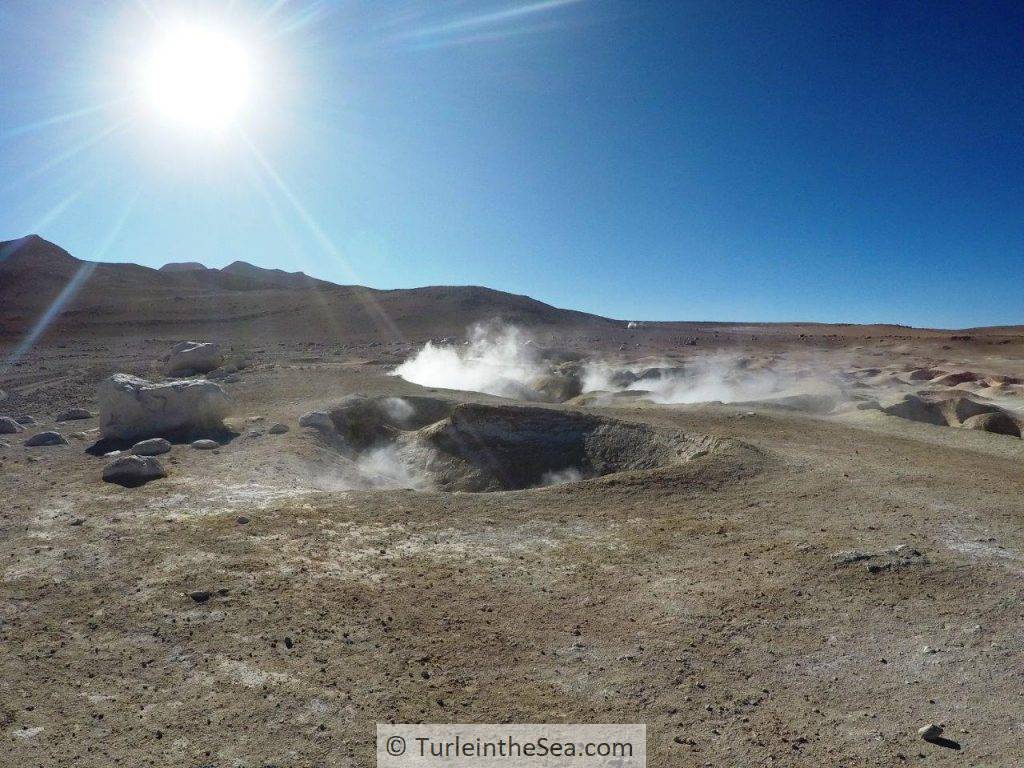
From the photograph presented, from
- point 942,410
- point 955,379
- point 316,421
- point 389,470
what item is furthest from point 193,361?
point 955,379

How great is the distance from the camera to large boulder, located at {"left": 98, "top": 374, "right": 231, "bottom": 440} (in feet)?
31.9

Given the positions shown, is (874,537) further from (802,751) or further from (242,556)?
(242,556)

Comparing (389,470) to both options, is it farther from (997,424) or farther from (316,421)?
(997,424)

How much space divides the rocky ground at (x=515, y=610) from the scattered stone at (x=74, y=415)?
2834 millimetres

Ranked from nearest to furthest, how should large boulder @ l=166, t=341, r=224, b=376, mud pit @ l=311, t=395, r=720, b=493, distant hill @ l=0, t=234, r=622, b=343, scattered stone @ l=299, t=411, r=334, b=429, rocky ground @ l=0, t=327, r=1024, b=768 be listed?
rocky ground @ l=0, t=327, r=1024, b=768 < mud pit @ l=311, t=395, r=720, b=493 < scattered stone @ l=299, t=411, r=334, b=429 < large boulder @ l=166, t=341, r=224, b=376 < distant hill @ l=0, t=234, r=622, b=343

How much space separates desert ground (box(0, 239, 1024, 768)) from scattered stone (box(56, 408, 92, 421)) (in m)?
0.71

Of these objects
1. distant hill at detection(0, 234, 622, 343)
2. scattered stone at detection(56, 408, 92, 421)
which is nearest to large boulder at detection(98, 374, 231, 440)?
scattered stone at detection(56, 408, 92, 421)

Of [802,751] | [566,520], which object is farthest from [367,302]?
[802,751]

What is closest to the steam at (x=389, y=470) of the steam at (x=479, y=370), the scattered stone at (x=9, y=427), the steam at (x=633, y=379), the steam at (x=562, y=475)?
the steam at (x=562, y=475)

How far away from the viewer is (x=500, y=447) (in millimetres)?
11008

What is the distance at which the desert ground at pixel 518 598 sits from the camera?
331 cm

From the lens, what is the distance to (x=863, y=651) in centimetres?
404

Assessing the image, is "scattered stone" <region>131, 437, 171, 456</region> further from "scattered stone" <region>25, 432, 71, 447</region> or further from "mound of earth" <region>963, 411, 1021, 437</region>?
"mound of earth" <region>963, 411, 1021, 437</region>

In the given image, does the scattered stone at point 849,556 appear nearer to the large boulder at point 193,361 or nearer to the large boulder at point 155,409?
the large boulder at point 155,409
